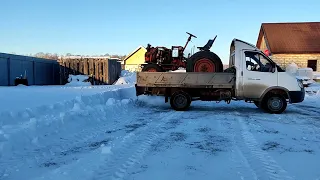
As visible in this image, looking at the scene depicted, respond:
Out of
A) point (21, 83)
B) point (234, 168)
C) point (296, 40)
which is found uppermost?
point (296, 40)

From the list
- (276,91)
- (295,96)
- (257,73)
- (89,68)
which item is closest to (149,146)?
(257,73)

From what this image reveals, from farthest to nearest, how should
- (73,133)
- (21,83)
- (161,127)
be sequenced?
(21,83)
(161,127)
(73,133)

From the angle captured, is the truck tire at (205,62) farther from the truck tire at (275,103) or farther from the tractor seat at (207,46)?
the truck tire at (275,103)

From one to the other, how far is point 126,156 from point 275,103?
7.97 m

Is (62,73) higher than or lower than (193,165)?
higher

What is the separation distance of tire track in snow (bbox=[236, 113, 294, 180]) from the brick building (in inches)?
1157

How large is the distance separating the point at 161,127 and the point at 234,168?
377 cm

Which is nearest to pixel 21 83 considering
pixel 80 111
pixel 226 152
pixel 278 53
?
pixel 80 111

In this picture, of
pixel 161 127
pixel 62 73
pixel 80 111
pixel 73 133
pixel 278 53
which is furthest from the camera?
pixel 278 53

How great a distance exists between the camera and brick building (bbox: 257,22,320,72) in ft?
109

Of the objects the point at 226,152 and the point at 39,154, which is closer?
the point at 39,154

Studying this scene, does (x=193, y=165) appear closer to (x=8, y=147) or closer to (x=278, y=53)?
(x=8, y=147)

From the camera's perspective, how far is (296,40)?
34.1 m

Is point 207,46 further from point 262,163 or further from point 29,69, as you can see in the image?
point 29,69
